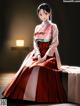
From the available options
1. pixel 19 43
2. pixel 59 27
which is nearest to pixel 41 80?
pixel 19 43

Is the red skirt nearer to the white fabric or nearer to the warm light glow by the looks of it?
the white fabric

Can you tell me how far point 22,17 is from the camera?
6.73 m

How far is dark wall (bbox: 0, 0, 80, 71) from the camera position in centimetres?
672

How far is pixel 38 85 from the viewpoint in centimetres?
388

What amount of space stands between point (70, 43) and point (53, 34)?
2675 millimetres

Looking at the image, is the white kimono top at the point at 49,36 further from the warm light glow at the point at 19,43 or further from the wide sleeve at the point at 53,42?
the warm light glow at the point at 19,43

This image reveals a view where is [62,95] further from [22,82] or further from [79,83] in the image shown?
[22,82]

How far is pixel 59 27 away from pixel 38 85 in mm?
3110

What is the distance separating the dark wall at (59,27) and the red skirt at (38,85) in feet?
9.06

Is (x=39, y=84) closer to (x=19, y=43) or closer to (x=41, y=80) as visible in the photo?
(x=41, y=80)

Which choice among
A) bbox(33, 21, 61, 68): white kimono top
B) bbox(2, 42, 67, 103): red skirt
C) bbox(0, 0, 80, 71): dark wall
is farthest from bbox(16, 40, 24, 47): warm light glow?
bbox(2, 42, 67, 103): red skirt

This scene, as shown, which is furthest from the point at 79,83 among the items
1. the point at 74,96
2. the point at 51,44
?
the point at 51,44

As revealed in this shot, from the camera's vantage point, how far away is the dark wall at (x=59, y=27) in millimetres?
6719

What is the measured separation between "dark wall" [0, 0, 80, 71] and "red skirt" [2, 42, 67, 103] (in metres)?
2.76
